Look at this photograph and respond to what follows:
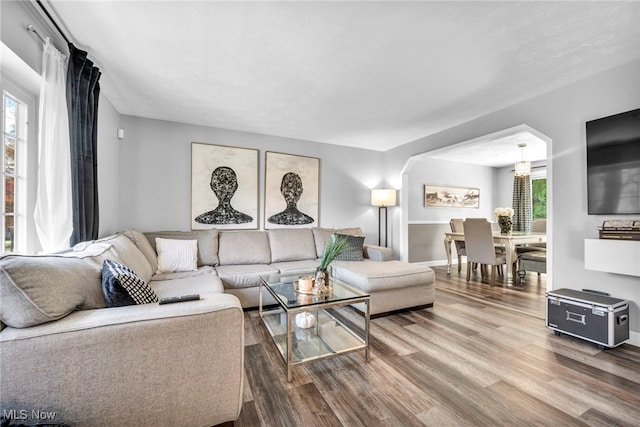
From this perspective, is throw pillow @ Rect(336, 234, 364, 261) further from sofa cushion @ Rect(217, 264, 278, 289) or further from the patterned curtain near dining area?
the patterned curtain near dining area

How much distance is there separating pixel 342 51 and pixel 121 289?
2.07 m

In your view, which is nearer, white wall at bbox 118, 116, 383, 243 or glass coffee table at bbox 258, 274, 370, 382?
glass coffee table at bbox 258, 274, 370, 382

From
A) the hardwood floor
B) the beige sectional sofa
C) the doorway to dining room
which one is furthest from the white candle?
the doorway to dining room

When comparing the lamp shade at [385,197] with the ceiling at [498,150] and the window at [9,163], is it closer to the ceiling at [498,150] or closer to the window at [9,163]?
the ceiling at [498,150]

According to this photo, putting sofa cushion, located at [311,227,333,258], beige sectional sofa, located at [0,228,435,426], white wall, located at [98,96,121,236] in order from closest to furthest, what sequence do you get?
beige sectional sofa, located at [0,228,435,426], white wall, located at [98,96,121,236], sofa cushion, located at [311,227,333,258]

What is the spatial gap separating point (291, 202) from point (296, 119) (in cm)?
131

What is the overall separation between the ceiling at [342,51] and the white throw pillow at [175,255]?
5.15 feet

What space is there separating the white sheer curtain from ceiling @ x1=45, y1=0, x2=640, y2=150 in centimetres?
31

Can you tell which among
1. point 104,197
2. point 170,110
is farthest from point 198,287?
point 170,110

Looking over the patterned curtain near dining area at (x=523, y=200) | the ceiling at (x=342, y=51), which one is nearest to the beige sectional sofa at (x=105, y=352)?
the ceiling at (x=342, y=51)

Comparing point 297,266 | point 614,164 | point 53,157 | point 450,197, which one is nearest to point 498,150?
point 450,197

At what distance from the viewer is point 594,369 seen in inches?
71.7

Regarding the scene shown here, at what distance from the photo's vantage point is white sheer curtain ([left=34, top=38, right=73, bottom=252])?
1.74m

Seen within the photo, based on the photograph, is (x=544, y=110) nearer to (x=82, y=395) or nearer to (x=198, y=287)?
(x=198, y=287)
